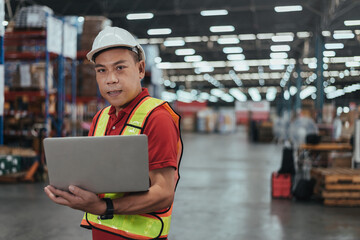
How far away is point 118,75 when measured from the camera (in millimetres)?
1643

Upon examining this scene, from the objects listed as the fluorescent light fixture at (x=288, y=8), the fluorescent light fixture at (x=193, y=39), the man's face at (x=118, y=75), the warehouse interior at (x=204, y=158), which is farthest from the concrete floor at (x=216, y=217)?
the fluorescent light fixture at (x=193, y=39)

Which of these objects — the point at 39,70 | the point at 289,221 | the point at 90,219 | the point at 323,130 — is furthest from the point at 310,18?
the point at 90,219

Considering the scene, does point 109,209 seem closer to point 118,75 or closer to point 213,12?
point 118,75

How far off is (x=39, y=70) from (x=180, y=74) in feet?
92.9

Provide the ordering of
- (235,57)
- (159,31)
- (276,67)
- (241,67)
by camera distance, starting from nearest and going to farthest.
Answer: (159,31) → (235,57) → (276,67) → (241,67)

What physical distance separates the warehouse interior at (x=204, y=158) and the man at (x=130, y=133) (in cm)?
354

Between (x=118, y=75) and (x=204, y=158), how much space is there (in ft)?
45.5

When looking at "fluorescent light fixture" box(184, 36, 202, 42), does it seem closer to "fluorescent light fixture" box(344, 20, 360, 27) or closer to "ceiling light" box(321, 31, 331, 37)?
"ceiling light" box(321, 31, 331, 37)

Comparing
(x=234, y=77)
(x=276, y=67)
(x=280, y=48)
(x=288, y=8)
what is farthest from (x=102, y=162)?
(x=234, y=77)

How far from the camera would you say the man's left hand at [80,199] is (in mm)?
1424

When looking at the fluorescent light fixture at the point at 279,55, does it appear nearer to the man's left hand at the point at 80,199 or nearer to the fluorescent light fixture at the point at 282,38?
the fluorescent light fixture at the point at 282,38

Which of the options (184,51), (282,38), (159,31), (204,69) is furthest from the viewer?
(204,69)

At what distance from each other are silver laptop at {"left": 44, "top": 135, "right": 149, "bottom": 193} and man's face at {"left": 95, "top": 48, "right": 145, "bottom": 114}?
0.29 metres

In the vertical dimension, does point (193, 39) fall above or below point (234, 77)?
above
